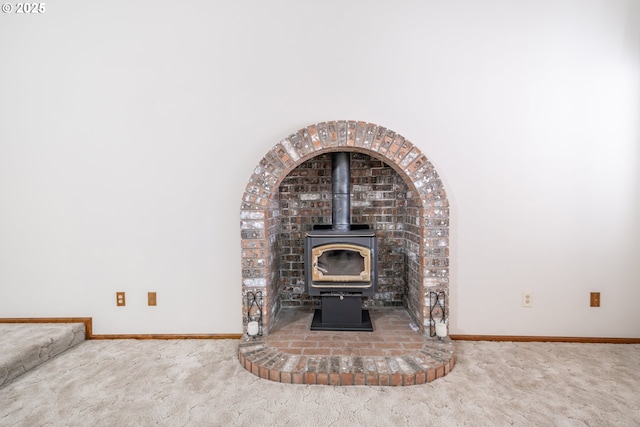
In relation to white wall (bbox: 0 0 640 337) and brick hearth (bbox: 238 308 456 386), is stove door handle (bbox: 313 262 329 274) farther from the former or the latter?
white wall (bbox: 0 0 640 337)

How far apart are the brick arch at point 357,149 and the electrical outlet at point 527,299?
23.2 inches

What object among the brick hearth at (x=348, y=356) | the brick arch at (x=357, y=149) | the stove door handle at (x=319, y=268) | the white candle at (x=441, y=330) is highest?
the brick arch at (x=357, y=149)

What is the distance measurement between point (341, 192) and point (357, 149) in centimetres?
36

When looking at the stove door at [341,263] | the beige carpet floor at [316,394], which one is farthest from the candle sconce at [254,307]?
the stove door at [341,263]

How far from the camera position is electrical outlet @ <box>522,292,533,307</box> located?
2449 mm

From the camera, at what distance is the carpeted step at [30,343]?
2.01 meters

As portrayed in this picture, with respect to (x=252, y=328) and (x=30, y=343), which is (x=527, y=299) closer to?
(x=252, y=328)

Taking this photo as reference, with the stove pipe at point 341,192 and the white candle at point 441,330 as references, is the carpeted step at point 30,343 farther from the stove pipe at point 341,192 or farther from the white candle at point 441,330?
the white candle at point 441,330

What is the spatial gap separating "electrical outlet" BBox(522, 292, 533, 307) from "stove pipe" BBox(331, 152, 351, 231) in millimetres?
1356

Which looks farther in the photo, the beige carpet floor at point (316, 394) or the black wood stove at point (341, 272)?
the black wood stove at point (341, 272)

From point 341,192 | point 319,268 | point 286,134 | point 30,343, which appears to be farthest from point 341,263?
point 30,343

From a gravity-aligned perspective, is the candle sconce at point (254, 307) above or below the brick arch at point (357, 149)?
below

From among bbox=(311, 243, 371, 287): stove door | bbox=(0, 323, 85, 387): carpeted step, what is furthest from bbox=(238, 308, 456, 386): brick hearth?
bbox=(0, 323, 85, 387): carpeted step

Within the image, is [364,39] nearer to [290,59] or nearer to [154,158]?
[290,59]
